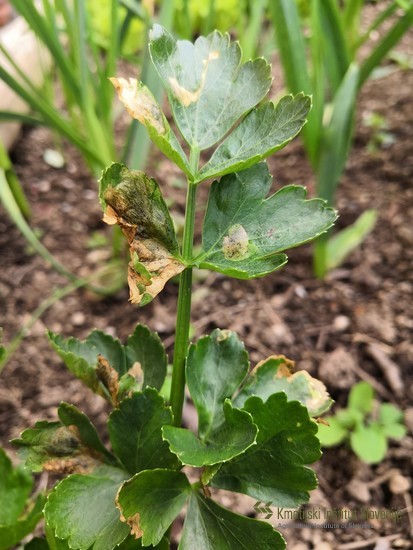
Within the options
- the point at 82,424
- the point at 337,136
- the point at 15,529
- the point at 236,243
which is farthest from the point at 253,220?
the point at 337,136

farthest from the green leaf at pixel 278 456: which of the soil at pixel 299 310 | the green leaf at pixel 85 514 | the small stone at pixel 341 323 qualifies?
the small stone at pixel 341 323

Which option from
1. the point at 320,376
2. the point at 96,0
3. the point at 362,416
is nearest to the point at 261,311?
the point at 320,376

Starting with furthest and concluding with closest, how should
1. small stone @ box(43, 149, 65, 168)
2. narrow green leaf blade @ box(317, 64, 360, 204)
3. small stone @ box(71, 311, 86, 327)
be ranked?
small stone @ box(43, 149, 65, 168) < small stone @ box(71, 311, 86, 327) < narrow green leaf blade @ box(317, 64, 360, 204)

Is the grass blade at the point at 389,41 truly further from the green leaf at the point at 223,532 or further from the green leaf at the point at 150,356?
the green leaf at the point at 223,532

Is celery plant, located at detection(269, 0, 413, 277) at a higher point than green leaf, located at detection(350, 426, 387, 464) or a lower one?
higher

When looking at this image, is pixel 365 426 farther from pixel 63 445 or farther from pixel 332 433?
pixel 63 445

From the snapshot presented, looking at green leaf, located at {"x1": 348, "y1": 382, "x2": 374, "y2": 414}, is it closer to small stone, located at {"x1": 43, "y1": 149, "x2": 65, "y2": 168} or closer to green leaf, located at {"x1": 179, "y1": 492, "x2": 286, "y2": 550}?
Answer: green leaf, located at {"x1": 179, "y1": 492, "x2": 286, "y2": 550}

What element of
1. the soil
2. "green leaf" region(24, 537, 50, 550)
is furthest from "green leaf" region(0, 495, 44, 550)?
the soil
